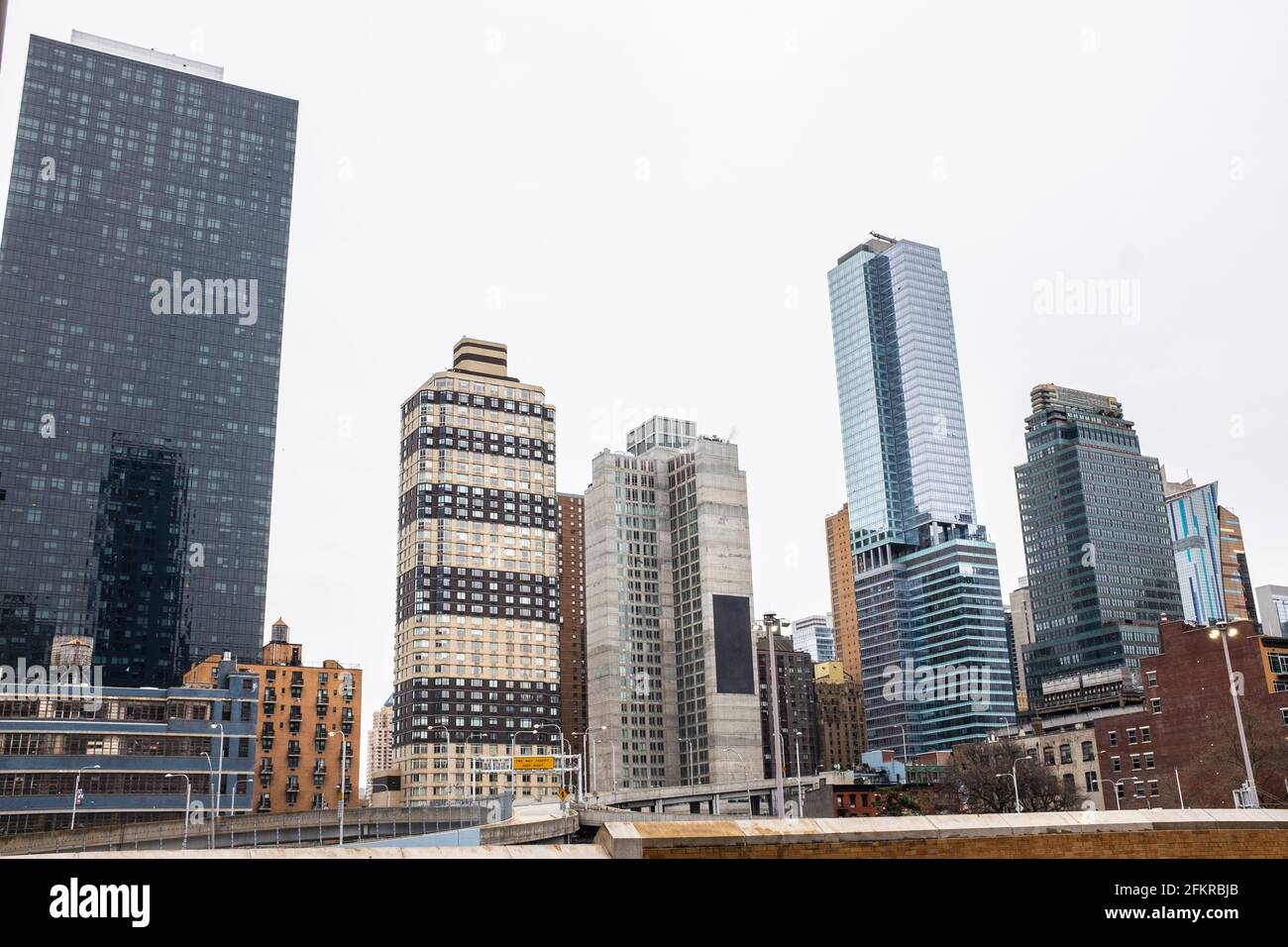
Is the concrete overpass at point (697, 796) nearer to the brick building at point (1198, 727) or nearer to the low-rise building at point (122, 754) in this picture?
the low-rise building at point (122, 754)

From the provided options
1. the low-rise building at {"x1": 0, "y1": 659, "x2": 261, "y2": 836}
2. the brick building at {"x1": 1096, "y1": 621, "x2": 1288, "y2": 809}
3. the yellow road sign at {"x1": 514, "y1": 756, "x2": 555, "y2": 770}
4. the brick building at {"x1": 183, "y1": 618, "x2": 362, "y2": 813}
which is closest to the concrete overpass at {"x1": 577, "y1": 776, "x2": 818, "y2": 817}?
the yellow road sign at {"x1": 514, "y1": 756, "x2": 555, "y2": 770}

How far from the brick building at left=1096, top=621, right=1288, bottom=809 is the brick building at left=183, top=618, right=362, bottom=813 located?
10947 centimetres

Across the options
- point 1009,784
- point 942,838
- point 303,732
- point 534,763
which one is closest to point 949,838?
point 942,838

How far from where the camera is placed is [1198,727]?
103 m

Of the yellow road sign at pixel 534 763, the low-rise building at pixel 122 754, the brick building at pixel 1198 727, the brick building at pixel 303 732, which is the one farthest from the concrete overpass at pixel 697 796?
the brick building at pixel 1198 727

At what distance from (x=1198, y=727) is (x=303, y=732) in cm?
12563

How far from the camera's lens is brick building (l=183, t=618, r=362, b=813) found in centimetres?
16538

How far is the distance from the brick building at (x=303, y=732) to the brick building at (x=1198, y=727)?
10947 centimetres

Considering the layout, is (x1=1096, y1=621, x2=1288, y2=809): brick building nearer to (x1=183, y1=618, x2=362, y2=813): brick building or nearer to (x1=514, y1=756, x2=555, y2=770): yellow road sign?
(x1=514, y1=756, x2=555, y2=770): yellow road sign

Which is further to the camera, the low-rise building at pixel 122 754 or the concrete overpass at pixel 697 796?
the concrete overpass at pixel 697 796

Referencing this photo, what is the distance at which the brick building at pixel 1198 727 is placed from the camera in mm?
93375
